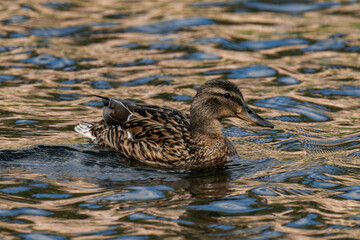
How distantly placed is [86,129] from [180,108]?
2410 millimetres

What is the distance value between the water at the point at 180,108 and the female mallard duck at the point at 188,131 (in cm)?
25

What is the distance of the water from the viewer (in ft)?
25.6

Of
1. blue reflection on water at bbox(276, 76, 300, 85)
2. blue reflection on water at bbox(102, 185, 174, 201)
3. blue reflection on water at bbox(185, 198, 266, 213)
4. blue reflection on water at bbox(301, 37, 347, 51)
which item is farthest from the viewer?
blue reflection on water at bbox(301, 37, 347, 51)

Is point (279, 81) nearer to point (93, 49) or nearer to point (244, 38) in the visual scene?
point (244, 38)

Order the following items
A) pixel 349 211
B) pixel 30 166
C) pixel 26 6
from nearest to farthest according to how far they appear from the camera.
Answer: pixel 349 211
pixel 30 166
pixel 26 6

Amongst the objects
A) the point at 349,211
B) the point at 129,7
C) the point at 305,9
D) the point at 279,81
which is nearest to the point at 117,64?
the point at 279,81

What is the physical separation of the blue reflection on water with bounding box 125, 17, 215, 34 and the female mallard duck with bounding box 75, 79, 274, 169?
8.39 metres

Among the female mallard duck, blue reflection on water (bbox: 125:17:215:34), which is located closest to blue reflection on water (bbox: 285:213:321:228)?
the female mallard duck

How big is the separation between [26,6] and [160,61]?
633cm

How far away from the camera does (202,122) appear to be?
400 inches

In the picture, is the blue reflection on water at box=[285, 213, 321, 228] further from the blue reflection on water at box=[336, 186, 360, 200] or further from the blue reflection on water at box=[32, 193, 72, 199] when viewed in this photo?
the blue reflection on water at box=[32, 193, 72, 199]

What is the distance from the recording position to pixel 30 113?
484 inches

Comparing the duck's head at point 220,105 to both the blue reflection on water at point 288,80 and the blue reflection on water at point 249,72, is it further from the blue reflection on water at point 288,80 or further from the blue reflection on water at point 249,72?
the blue reflection on water at point 249,72

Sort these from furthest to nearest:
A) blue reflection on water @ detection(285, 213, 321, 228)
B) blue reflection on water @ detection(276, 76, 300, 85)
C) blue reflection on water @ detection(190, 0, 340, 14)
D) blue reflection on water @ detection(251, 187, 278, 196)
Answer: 1. blue reflection on water @ detection(190, 0, 340, 14)
2. blue reflection on water @ detection(276, 76, 300, 85)
3. blue reflection on water @ detection(251, 187, 278, 196)
4. blue reflection on water @ detection(285, 213, 321, 228)
